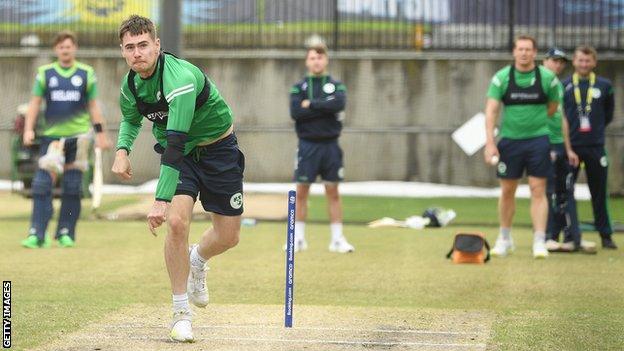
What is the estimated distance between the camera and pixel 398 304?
10.7 metres

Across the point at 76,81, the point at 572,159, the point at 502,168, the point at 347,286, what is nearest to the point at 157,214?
the point at 347,286

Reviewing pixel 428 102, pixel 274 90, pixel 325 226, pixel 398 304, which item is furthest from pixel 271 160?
pixel 398 304

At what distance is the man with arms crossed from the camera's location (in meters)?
14.5

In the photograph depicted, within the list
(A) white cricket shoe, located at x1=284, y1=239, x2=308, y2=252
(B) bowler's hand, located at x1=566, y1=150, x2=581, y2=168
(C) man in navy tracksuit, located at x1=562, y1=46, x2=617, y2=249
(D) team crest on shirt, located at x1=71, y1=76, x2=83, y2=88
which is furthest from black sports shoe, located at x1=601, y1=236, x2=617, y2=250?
(D) team crest on shirt, located at x1=71, y1=76, x2=83, y2=88

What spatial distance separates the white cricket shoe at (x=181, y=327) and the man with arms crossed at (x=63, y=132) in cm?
611

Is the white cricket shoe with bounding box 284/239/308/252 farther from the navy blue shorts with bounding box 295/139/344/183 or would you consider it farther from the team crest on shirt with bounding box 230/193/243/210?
the team crest on shirt with bounding box 230/193/243/210

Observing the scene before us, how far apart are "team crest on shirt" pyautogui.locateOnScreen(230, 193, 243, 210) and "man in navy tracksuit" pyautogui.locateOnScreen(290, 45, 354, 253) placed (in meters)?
5.19

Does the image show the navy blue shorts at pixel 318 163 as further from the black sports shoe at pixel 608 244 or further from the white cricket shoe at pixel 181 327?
the white cricket shoe at pixel 181 327

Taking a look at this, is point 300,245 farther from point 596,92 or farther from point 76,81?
point 596,92

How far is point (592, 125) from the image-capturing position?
1495 cm

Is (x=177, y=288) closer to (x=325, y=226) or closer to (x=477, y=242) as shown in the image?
(x=477, y=242)

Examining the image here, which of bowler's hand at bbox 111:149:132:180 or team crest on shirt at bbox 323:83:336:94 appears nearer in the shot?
bowler's hand at bbox 111:149:132:180

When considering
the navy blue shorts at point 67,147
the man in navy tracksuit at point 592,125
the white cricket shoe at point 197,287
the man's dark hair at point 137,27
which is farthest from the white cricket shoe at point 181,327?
the man in navy tracksuit at point 592,125

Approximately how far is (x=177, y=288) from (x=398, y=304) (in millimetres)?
2494
